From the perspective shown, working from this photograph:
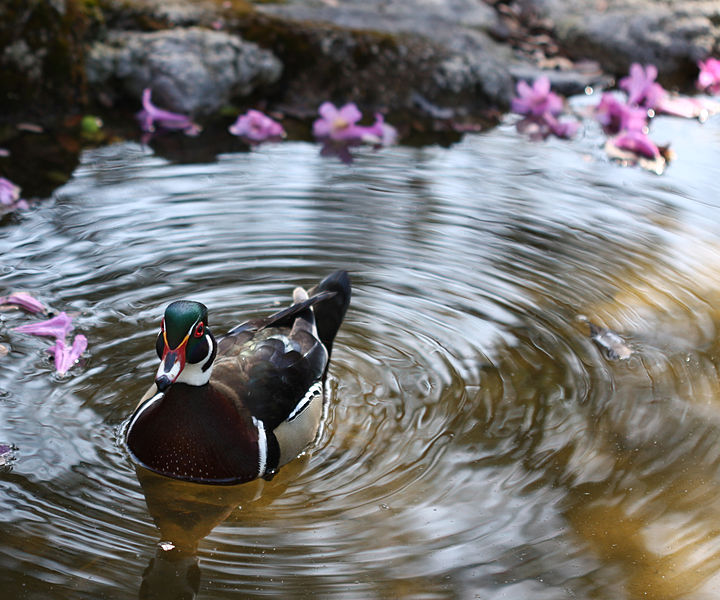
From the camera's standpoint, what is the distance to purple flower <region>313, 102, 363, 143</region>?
7.35 m

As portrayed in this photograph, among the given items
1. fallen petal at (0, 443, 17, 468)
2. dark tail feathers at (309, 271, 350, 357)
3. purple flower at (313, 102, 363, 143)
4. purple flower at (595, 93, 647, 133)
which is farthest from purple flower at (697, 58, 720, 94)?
fallen petal at (0, 443, 17, 468)

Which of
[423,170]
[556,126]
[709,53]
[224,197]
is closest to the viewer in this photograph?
[224,197]

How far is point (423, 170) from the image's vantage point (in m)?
6.73

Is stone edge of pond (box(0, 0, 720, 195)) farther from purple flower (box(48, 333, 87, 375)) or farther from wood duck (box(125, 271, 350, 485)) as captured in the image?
wood duck (box(125, 271, 350, 485))

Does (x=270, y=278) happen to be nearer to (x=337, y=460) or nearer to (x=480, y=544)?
(x=337, y=460)

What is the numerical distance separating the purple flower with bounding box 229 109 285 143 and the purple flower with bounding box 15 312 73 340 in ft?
11.1

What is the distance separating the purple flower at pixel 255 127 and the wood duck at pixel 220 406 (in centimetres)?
366

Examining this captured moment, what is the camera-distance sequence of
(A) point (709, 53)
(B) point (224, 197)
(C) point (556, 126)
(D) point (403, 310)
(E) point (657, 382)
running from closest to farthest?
(E) point (657, 382) → (D) point (403, 310) → (B) point (224, 197) → (C) point (556, 126) → (A) point (709, 53)

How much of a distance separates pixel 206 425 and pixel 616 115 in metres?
5.80

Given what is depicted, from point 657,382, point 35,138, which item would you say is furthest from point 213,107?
point 657,382

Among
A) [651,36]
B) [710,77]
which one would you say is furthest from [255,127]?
[651,36]

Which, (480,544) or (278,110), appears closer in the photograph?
(480,544)

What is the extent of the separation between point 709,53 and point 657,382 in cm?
694

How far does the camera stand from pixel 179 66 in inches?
307
